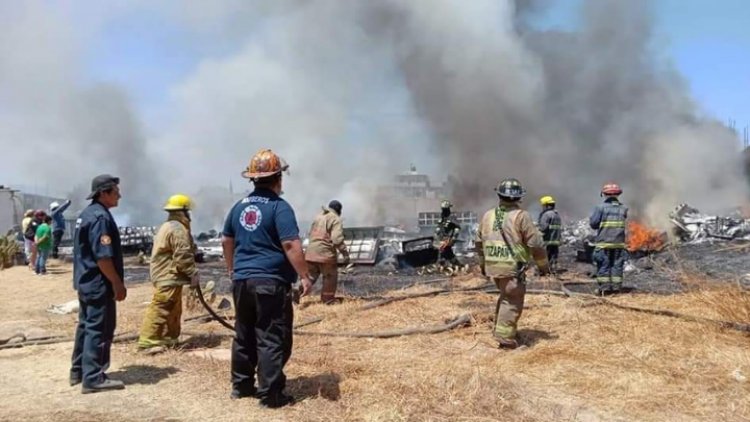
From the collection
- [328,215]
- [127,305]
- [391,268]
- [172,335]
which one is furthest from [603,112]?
[172,335]

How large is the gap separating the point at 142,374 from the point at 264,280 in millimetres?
1533

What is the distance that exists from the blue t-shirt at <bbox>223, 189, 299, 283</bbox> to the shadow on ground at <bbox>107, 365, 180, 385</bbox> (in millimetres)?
1194

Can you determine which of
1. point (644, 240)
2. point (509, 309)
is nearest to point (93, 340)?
point (509, 309)

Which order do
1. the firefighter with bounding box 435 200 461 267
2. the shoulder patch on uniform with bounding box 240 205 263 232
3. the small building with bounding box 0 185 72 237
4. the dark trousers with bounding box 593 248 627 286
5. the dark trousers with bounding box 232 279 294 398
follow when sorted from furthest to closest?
1. the small building with bounding box 0 185 72 237
2. the firefighter with bounding box 435 200 461 267
3. the dark trousers with bounding box 593 248 627 286
4. the shoulder patch on uniform with bounding box 240 205 263 232
5. the dark trousers with bounding box 232 279 294 398

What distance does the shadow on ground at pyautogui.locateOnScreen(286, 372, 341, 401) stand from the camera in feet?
13.2

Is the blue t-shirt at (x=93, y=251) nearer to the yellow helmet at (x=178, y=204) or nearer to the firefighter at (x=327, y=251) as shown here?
the yellow helmet at (x=178, y=204)

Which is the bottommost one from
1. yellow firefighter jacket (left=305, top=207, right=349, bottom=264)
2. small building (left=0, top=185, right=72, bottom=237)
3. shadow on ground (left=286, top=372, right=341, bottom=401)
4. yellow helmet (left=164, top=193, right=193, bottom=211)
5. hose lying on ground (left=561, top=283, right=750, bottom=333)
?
shadow on ground (left=286, top=372, right=341, bottom=401)

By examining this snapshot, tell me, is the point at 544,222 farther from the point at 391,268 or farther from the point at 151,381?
the point at 151,381

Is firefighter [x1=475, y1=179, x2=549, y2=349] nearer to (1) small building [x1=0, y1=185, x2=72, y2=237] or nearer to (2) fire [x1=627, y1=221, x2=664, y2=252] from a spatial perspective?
(2) fire [x1=627, y1=221, x2=664, y2=252]

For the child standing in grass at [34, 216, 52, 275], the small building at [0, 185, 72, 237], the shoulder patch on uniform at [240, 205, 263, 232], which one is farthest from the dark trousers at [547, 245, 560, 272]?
the small building at [0, 185, 72, 237]

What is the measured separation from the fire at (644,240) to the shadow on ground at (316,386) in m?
10.9

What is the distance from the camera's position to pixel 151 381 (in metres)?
4.42

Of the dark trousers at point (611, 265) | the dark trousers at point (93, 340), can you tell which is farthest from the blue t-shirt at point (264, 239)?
the dark trousers at point (611, 265)

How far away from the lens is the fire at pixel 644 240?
13.7 meters
